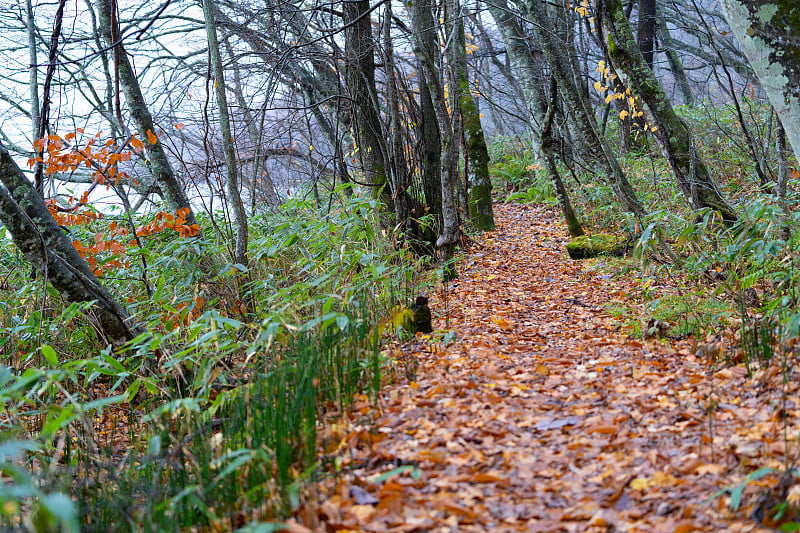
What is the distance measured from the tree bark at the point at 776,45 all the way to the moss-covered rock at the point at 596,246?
9.98 ft

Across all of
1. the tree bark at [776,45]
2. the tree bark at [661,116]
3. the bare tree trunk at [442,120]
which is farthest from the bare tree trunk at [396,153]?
the tree bark at [776,45]

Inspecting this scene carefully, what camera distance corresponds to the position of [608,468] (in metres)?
1.90

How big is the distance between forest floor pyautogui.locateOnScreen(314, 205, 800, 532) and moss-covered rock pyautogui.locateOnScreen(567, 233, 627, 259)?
230 centimetres

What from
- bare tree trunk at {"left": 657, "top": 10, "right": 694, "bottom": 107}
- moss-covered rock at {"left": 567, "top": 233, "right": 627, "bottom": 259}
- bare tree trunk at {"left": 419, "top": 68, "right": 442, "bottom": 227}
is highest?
bare tree trunk at {"left": 657, "top": 10, "right": 694, "bottom": 107}

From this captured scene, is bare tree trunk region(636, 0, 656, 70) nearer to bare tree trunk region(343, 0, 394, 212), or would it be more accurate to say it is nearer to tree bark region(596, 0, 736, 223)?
tree bark region(596, 0, 736, 223)

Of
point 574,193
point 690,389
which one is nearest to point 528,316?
point 690,389

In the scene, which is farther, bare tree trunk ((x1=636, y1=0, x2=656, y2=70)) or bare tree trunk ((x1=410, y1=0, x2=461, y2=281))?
bare tree trunk ((x1=636, y1=0, x2=656, y2=70))

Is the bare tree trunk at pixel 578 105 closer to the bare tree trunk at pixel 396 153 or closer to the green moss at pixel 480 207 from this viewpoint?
the green moss at pixel 480 207

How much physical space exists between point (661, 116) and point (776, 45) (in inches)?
83.1

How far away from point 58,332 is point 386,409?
296 centimetres

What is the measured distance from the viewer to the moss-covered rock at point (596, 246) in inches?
219

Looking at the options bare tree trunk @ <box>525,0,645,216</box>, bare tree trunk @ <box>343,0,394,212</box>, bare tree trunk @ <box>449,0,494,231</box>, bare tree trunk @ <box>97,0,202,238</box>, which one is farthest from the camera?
bare tree trunk @ <box>449,0,494,231</box>

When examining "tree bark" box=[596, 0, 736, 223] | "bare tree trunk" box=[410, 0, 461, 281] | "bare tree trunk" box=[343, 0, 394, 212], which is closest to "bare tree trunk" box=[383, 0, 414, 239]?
"bare tree trunk" box=[343, 0, 394, 212]

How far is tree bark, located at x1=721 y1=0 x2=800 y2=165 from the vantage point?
8.00 ft
